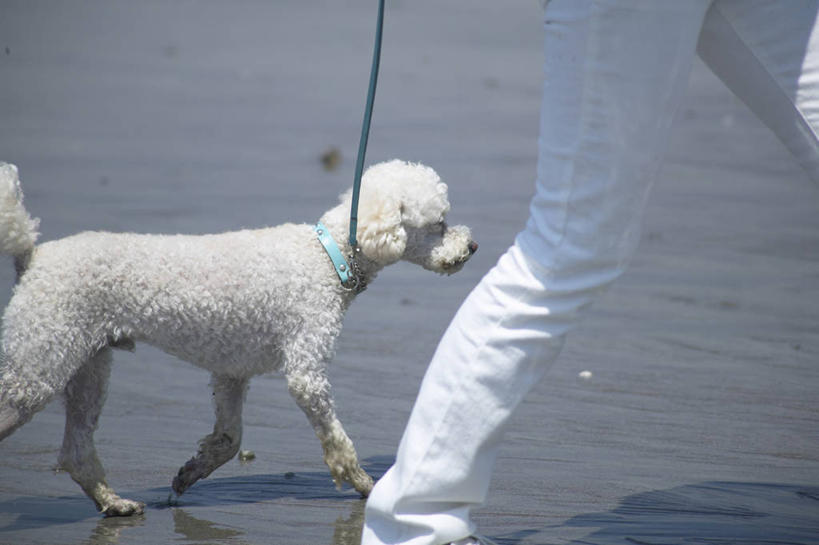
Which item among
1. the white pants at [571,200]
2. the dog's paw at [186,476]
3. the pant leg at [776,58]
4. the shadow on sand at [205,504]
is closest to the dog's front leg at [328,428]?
the shadow on sand at [205,504]

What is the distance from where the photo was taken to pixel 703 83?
12.7 meters

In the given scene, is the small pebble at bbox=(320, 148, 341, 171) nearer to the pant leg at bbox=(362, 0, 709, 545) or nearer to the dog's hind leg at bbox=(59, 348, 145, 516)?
the dog's hind leg at bbox=(59, 348, 145, 516)

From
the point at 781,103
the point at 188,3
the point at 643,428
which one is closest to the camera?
the point at 781,103

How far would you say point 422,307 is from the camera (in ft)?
19.0

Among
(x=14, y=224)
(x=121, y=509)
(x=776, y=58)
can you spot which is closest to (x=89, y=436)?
(x=121, y=509)

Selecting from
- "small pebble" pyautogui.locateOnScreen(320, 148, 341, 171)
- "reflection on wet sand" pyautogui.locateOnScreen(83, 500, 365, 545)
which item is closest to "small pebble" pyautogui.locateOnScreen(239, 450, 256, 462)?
"reflection on wet sand" pyautogui.locateOnScreen(83, 500, 365, 545)

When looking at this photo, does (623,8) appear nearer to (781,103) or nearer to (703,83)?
(781,103)

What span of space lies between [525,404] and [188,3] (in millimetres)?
13924

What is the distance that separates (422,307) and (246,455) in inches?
73.9

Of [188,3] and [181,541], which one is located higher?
[188,3]

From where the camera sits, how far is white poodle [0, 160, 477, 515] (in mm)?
3439

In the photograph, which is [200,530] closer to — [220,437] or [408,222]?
[220,437]

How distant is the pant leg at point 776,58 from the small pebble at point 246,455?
6.93ft

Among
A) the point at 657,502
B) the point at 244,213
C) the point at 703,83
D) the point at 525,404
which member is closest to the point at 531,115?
the point at 703,83
